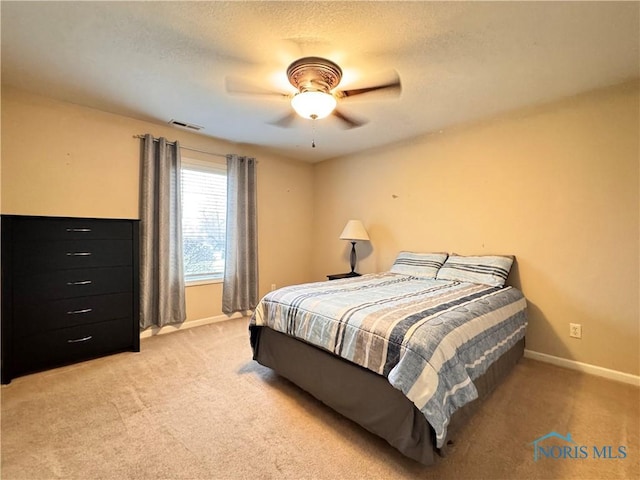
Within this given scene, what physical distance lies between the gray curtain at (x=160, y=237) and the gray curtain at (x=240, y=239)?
607mm

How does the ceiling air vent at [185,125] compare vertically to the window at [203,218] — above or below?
above

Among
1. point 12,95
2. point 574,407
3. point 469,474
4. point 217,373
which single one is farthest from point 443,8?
point 12,95

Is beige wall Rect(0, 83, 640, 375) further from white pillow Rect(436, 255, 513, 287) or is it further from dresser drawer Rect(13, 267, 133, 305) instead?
dresser drawer Rect(13, 267, 133, 305)

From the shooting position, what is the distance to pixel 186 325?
3504mm

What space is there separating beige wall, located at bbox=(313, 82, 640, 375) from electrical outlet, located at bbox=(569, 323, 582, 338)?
37 mm

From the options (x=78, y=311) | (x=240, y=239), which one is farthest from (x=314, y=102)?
(x=78, y=311)

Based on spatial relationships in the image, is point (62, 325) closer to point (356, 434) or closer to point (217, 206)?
point (217, 206)

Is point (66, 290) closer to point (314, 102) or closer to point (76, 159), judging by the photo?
point (76, 159)

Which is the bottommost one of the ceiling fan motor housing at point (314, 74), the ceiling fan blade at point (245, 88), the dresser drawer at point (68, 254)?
the dresser drawer at point (68, 254)

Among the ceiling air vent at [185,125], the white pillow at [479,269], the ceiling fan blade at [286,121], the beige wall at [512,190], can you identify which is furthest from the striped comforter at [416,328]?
the ceiling air vent at [185,125]

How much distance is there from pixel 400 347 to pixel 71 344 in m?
2.67

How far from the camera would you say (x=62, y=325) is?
Result: 2.41 meters

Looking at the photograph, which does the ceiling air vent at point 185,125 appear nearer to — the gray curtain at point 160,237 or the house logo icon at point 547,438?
the gray curtain at point 160,237

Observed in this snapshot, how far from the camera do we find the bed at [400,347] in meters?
1.37
